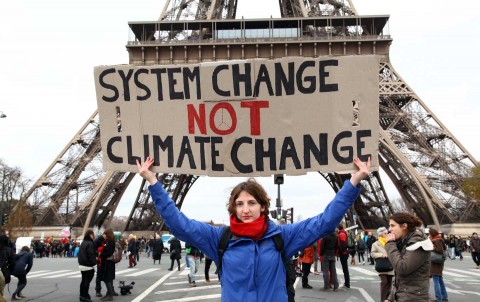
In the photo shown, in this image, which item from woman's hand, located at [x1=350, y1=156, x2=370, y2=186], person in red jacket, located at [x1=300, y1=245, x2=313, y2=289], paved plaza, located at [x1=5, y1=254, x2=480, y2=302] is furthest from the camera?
person in red jacket, located at [x1=300, y1=245, x2=313, y2=289]

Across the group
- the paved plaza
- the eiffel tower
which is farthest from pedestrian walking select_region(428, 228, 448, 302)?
the eiffel tower

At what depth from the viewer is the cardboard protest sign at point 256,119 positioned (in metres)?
4.44

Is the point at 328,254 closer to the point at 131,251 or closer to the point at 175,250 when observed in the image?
the point at 175,250

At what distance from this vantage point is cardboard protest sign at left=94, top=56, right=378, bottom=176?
14.6 ft

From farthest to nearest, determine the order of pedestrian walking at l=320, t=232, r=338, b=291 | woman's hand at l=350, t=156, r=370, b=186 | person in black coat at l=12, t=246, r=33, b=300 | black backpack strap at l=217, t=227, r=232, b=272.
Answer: pedestrian walking at l=320, t=232, r=338, b=291 → person in black coat at l=12, t=246, r=33, b=300 → woman's hand at l=350, t=156, r=370, b=186 → black backpack strap at l=217, t=227, r=232, b=272

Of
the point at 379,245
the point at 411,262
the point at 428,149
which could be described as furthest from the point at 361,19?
the point at 411,262

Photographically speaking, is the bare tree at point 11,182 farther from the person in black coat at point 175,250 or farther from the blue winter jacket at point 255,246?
the blue winter jacket at point 255,246

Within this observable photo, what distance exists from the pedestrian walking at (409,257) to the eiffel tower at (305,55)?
2899 cm

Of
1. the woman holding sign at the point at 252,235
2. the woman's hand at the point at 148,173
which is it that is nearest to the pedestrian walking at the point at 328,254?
the woman's hand at the point at 148,173

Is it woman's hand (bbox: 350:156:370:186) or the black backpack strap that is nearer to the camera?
the black backpack strap

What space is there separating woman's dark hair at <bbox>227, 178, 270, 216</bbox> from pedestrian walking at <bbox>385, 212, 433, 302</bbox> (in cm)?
198

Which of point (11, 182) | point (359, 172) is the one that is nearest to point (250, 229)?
point (359, 172)

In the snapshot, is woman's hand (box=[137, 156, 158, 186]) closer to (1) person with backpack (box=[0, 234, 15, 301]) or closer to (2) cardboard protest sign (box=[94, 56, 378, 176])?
(2) cardboard protest sign (box=[94, 56, 378, 176])

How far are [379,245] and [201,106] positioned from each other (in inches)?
220
